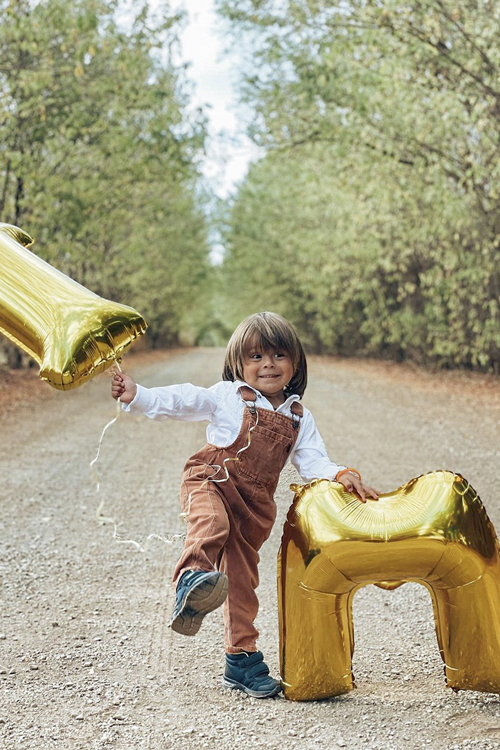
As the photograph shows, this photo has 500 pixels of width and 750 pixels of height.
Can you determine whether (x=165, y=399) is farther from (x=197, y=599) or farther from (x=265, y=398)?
(x=197, y=599)

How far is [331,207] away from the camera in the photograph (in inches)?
806

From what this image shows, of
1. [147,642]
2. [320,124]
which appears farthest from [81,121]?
[147,642]

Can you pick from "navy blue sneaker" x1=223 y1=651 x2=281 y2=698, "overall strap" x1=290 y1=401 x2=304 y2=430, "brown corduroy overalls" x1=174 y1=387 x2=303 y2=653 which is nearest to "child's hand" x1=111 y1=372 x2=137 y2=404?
"brown corduroy overalls" x1=174 y1=387 x2=303 y2=653

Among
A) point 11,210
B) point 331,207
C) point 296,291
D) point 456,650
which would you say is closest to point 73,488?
point 456,650

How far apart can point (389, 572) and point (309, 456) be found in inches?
23.6

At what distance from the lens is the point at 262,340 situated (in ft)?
10.9

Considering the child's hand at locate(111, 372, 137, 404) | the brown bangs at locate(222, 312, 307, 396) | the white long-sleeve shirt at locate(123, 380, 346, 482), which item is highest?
the brown bangs at locate(222, 312, 307, 396)

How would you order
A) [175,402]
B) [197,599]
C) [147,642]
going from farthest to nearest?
[147,642] < [175,402] < [197,599]

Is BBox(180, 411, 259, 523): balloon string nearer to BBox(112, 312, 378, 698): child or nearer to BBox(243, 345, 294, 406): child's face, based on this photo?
BBox(112, 312, 378, 698): child

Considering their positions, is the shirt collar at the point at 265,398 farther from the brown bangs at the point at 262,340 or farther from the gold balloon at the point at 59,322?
the gold balloon at the point at 59,322

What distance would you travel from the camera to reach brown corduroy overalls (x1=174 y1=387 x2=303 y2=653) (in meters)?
3.27

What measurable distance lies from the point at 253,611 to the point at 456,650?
0.83m

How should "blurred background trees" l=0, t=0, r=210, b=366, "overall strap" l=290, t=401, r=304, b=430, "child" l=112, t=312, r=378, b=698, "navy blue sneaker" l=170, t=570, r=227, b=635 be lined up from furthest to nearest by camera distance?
"blurred background trees" l=0, t=0, r=210, b=366
"overall strap" l=290, t=401, r=304, b=430
"child" l=112, t=312, r=378, b=698
"navy blue sneaker" l=170, t=570, r=227, b=635

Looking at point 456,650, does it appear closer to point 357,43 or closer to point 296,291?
point 357,43
